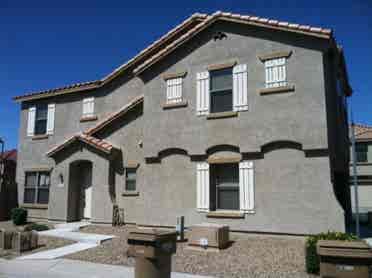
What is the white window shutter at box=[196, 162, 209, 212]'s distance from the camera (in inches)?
498

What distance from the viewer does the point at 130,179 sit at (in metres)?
15.3

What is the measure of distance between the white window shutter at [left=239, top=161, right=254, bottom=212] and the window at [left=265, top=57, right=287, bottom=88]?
2964 mm

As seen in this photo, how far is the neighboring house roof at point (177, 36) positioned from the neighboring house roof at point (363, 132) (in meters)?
20.4

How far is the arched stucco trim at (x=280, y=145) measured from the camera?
11.4 metres

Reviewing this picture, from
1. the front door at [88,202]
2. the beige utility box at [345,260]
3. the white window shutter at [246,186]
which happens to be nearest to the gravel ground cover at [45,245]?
the front door at [88,202]

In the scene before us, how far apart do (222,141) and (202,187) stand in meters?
1.92

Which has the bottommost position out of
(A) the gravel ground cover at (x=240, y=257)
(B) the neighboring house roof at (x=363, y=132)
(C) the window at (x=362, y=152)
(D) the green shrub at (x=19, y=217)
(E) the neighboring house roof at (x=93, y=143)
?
(A) the gravel ground cover at (x=240, y=257)

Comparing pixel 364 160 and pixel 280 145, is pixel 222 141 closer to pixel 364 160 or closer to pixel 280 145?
pixel 280 145

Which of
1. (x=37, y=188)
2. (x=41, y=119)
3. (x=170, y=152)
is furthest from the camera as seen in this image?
(x=41, y=119)

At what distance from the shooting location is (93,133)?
54.3 feet

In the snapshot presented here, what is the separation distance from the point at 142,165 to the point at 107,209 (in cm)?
255

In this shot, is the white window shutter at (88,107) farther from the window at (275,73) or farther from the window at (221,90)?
the window at (275,73)

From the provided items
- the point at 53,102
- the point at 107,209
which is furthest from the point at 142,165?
the point at 53,102

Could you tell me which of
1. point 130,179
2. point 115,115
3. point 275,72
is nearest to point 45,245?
point 130,179
